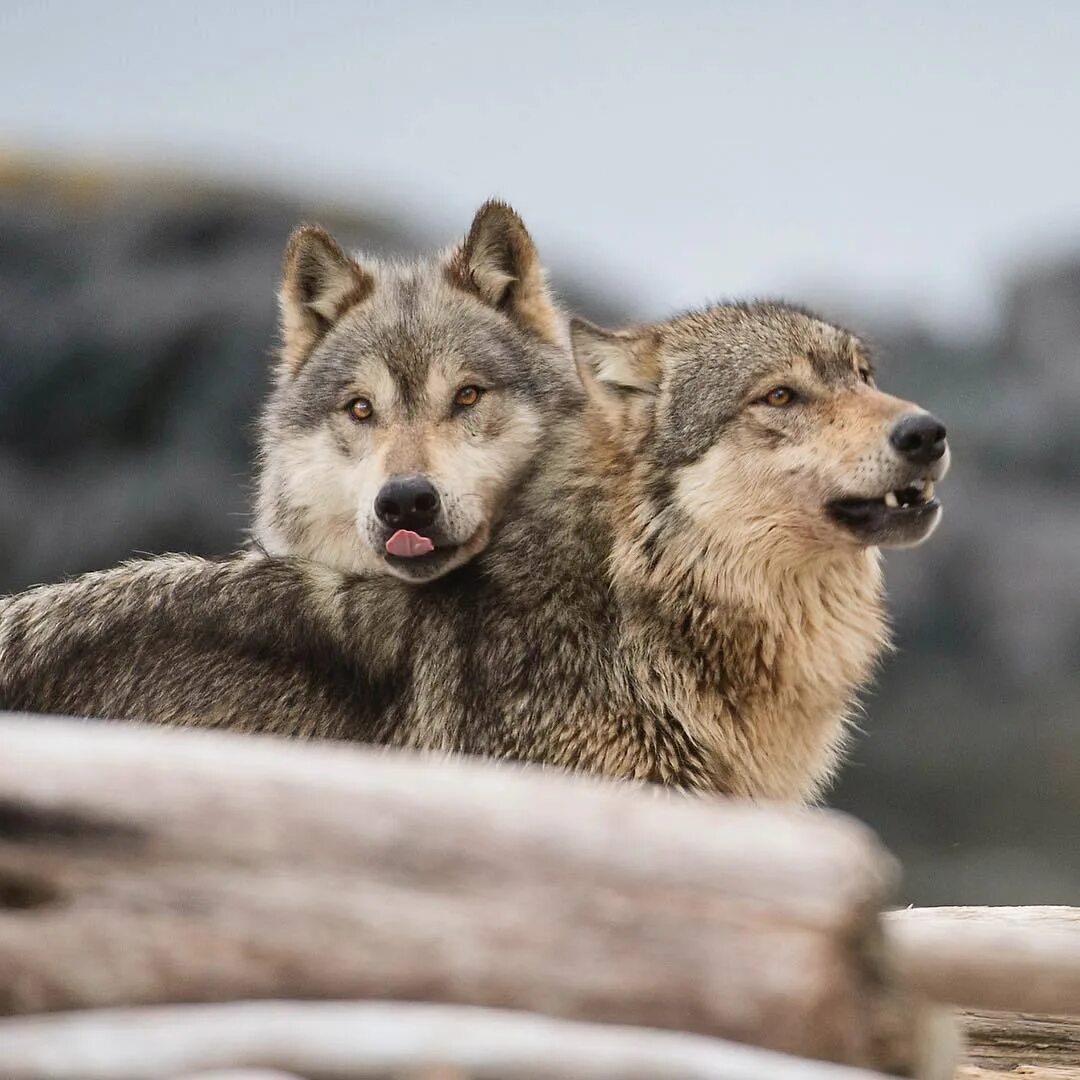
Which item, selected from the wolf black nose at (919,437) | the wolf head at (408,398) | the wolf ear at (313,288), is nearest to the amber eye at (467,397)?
the wolf head at (408,398)

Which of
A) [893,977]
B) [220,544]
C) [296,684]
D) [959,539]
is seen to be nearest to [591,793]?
[893,977]

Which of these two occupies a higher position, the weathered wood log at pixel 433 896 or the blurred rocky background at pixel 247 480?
the weathered wood log at pixel 433 896

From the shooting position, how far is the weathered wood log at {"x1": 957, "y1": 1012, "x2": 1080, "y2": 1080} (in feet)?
13.0

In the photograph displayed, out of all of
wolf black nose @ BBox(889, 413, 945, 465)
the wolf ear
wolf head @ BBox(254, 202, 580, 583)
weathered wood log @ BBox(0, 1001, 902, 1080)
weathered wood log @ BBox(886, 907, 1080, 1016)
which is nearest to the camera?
weathered wood log @ BBox(0, 1001, 902, 1080)

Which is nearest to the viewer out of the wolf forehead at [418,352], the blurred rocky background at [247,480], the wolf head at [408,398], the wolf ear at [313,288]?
the wolf head at [408,398]

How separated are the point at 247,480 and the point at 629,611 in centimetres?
1171

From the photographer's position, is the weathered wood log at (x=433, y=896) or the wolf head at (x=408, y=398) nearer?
the weathered wood log at (x=433, y=896)

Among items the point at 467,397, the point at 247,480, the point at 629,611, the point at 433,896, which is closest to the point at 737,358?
the point at 629,611

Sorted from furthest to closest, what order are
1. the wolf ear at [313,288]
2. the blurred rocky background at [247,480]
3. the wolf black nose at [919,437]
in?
the blurred rocky background at [247,480] < the wolf ear at [313,288] < the wolf black nose at [919,437]

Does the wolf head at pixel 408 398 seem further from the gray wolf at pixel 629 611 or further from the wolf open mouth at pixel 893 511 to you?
the wolf open mouth at pixel 893 511

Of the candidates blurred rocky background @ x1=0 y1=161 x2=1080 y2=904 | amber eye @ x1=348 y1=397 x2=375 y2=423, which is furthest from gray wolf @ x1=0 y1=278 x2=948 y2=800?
blurred rocky background @ x1=0 y1=161 x2=1080 y2=904

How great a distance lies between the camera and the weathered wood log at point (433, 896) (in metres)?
2.04

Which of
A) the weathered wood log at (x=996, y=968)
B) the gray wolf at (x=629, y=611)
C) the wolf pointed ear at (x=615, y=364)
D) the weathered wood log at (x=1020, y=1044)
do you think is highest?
the wolf pointed ear at (x=615, y=364)

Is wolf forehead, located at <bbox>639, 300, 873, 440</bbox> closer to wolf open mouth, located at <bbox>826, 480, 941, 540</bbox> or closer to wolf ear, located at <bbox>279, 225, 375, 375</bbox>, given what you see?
wolf open mouth, located at <bbox>826, 480, 941, 540</bbox>
